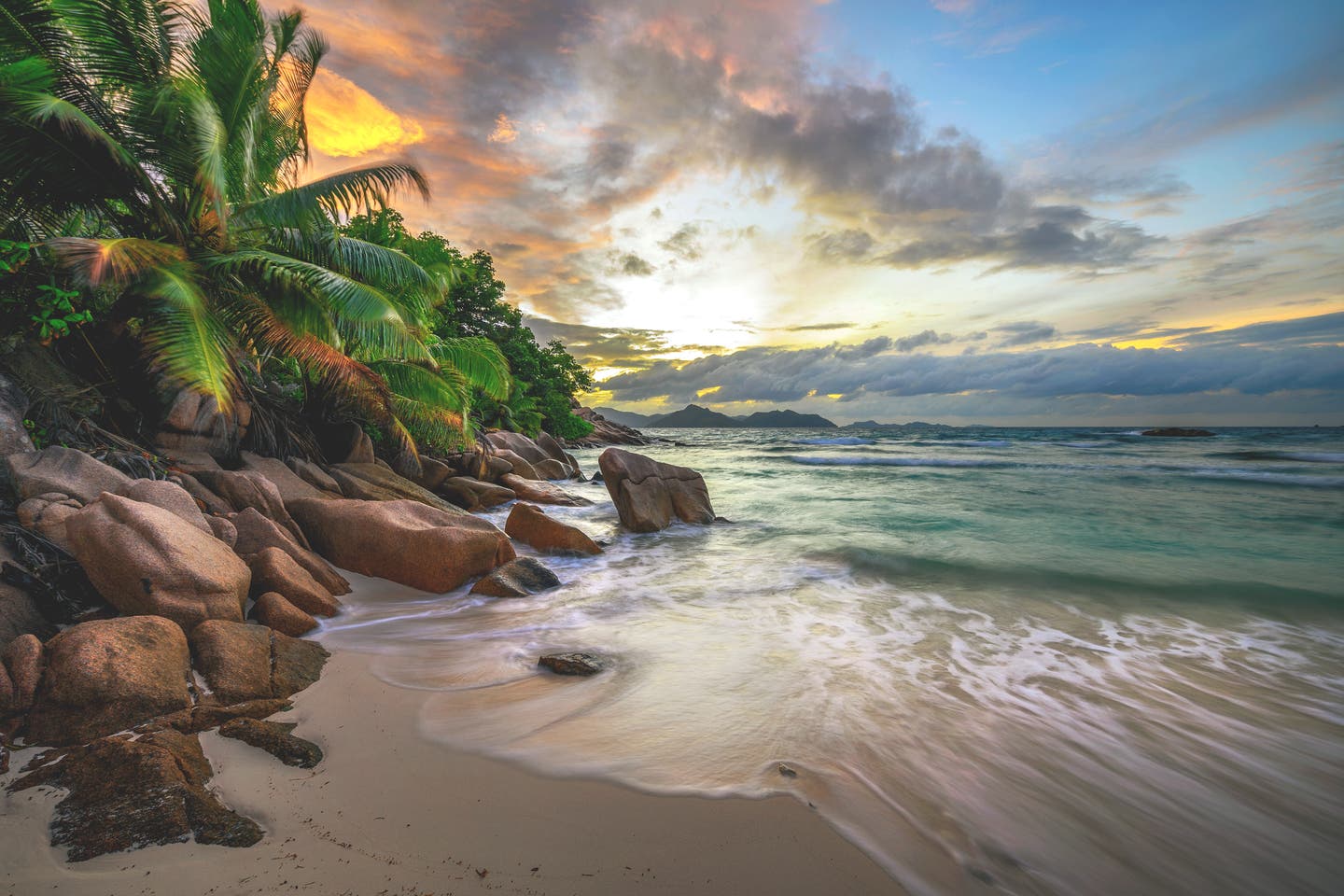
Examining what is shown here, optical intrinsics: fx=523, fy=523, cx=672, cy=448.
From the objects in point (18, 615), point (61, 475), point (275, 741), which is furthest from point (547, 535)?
point (275, 741)

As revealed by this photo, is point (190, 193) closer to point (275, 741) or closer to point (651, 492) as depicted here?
point (651, 492)

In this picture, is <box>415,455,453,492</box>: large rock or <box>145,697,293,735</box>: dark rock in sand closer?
<box>145,697,293,735</box>: dark rock in sand

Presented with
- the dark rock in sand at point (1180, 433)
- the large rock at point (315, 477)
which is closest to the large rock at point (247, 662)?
the large rock at point (315, 477)

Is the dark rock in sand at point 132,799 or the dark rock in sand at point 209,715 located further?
the dark rock in sand at point 209,715

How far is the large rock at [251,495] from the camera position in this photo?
5.75m

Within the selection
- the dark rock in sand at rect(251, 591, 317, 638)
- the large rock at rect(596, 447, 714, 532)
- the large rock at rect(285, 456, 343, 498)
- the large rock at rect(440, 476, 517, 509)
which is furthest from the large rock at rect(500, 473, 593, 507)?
the dark rock in sand at rect(251, 591, 317, 638)

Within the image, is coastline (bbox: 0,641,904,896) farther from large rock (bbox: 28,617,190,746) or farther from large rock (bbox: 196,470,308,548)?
large rock (bbox: 196,470,308,548)

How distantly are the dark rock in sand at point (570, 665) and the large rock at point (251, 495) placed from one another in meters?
3.56

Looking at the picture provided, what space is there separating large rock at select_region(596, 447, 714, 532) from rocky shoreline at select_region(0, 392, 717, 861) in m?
3.58

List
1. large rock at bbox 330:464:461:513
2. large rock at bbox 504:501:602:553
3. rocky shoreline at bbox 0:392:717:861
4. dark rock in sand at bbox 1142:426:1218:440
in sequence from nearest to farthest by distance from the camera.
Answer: rocky shoreline at bbox 0:392:717:861 < large rock at bbox 504:501:602:553 < large rock at bbox 330:464:461:513 < dark rock in sand at bbox 1142:426:1218:440

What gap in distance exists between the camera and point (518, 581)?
5.86 meters

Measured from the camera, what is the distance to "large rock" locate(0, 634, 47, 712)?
2.50 metres

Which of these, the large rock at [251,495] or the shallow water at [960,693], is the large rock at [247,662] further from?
the large rock at [251,495]

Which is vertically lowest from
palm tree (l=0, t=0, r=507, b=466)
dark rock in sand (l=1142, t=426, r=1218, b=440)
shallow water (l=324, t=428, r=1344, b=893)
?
dark rock in sand (l=1142, t=426, r=1218, b=440)
